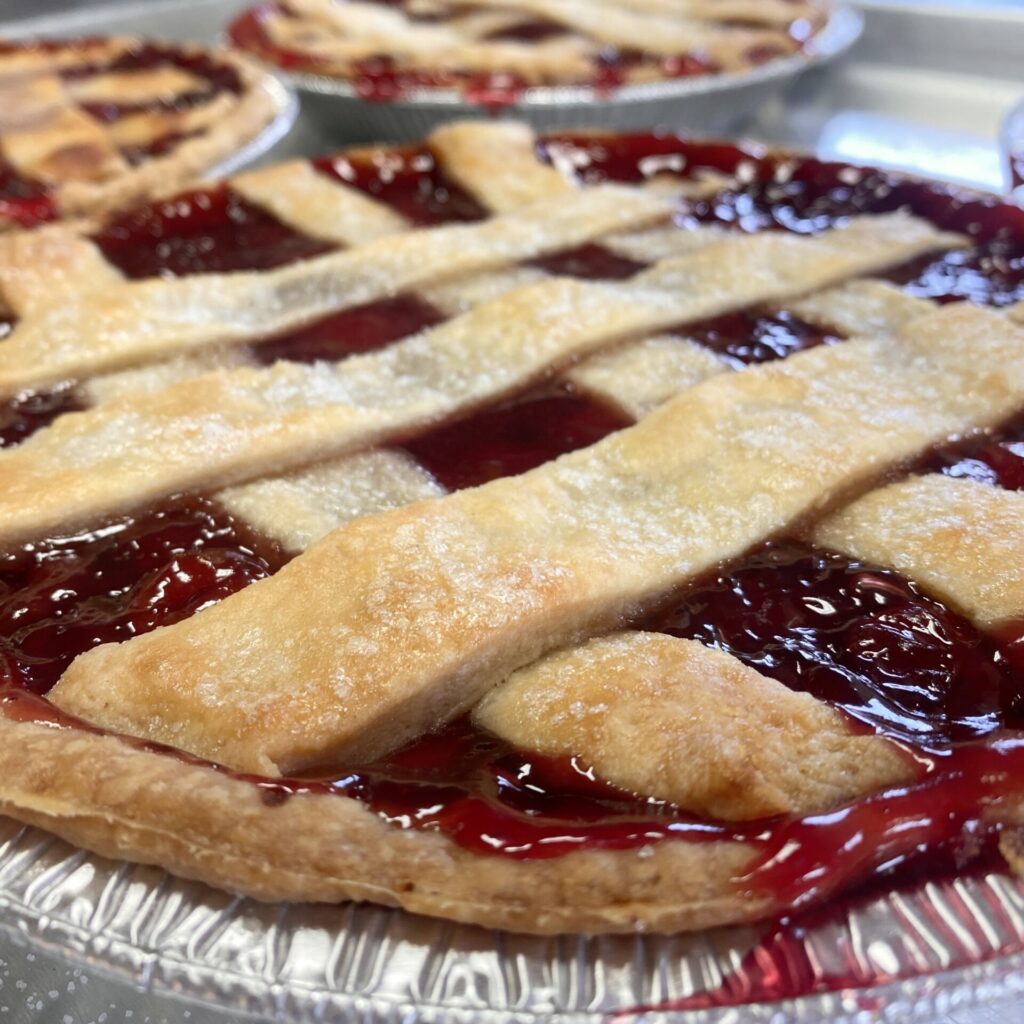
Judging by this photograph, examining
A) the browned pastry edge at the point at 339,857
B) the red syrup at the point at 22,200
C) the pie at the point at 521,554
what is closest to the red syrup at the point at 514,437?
the pie at the point at 521,554

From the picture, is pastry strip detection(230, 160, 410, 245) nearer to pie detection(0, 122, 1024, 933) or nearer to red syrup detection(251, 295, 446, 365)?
pie detection(0, 122, 1024, 933)

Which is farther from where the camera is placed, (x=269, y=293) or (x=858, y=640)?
(x=269, y=293)

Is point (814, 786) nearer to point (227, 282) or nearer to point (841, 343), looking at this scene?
point (841, 343)

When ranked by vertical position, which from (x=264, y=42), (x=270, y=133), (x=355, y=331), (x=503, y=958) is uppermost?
(x=264, y=42)

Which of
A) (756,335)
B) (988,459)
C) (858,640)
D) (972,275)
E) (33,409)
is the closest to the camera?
(858,640)

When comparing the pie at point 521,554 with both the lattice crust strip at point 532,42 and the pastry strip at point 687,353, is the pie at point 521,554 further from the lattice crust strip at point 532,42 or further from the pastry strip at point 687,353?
the lattice crust strip at point 532,42

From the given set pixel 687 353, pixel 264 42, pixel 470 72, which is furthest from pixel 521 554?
pixel 264 42

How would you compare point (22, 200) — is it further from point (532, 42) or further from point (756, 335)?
point (532, 42)

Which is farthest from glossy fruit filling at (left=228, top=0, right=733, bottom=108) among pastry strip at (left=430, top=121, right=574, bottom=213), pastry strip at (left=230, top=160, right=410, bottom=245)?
pastry strip at (left=230, top=160, right=410, bottom=245)
